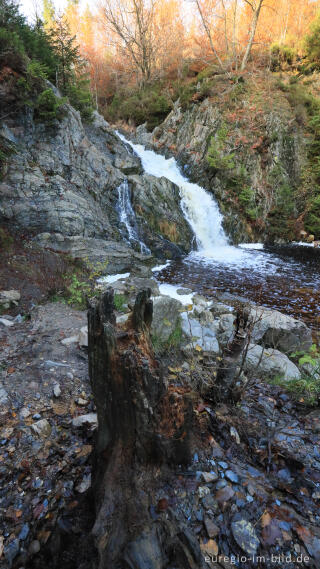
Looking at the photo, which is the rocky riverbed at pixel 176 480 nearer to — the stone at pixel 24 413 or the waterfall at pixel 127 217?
the stone at pixel 24 413

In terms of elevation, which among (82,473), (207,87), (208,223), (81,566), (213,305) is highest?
(207,87)

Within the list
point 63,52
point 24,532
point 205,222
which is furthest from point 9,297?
point 63,52

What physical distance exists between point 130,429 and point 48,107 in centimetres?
1114

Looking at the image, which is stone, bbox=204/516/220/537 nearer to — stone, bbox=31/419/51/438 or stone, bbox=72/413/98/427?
stone, bbox=72/413/98/427

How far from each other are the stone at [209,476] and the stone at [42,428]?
1419 millimetres

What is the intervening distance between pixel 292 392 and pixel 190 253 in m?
9.30

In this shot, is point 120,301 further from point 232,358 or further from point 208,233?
point 208,233

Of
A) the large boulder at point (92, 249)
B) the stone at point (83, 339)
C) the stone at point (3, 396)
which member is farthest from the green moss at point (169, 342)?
the large boulder at point (92, 249)

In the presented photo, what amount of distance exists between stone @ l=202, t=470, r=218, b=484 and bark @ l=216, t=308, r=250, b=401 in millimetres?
846

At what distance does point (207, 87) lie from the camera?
17.0m

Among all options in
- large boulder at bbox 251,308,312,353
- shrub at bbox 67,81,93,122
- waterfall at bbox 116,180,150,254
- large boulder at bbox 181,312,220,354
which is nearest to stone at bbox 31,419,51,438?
large boulder at bbox 181,312,220,354

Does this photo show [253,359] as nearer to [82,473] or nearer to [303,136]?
[82,473]

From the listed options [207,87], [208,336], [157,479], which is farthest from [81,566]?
[207,87]

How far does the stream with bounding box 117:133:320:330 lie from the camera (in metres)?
7.87
